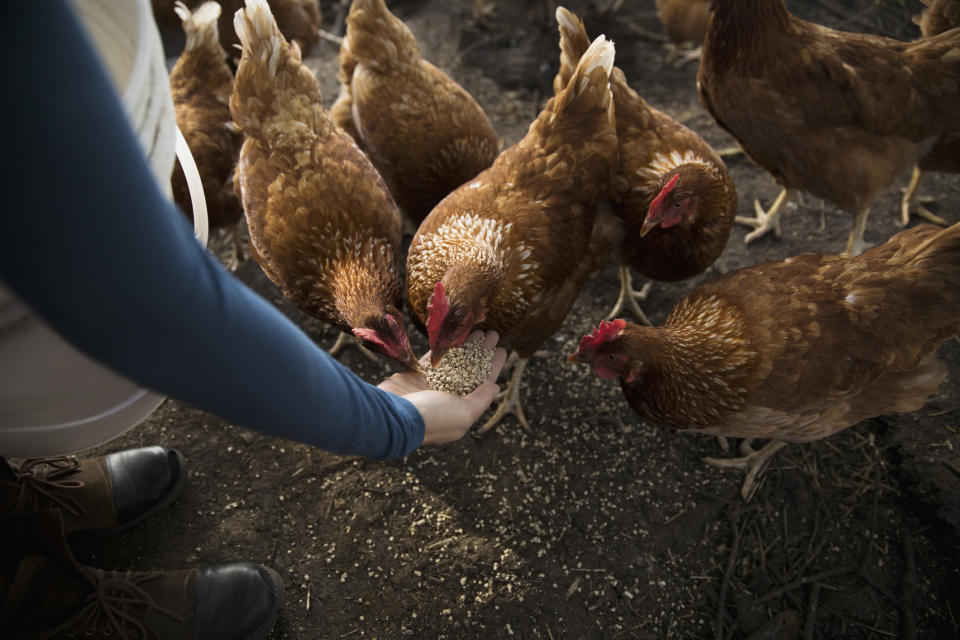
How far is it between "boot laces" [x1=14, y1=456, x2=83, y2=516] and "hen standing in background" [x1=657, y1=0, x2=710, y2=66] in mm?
4011

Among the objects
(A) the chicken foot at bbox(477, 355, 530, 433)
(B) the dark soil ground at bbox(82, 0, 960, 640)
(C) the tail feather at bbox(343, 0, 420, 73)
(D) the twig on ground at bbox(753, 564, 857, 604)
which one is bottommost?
(D) the twig on ground at bbox(753, 564, 857, 604)

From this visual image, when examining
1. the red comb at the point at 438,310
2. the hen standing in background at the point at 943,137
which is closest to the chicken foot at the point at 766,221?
the hen standing in background at the point at 943,137

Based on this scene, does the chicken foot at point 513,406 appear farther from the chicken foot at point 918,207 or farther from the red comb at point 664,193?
the chicken foot at point 918,207

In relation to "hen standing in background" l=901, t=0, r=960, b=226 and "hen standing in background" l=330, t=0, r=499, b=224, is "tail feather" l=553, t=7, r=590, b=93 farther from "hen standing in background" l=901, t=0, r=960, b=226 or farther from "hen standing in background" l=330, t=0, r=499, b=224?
"hen standing in background" l=901, t=0, r=960, b=226

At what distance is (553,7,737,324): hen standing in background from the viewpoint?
201cm

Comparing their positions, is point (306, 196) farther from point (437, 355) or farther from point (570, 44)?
point (570, 44)

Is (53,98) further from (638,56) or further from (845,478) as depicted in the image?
(638,56)

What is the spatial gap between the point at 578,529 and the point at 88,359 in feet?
5.36

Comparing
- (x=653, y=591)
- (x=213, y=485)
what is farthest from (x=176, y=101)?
(x=653, y=591)

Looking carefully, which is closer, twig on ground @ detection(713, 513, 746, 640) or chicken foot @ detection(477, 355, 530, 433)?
twig on ground @ detection(713, 513, 746, 640)

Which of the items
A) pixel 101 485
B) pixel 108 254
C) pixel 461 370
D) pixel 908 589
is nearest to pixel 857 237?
pixel 908 589

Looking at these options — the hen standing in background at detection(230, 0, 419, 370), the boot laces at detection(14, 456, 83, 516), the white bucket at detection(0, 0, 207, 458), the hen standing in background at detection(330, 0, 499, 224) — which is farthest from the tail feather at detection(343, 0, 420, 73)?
the boot laces at detection(14, 456, 83, 516)

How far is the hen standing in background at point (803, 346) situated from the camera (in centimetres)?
173

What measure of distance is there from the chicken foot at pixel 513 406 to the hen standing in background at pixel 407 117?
92cm
